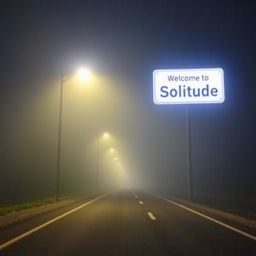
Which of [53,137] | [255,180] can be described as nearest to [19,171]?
[53,137]

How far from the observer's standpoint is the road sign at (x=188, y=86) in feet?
123

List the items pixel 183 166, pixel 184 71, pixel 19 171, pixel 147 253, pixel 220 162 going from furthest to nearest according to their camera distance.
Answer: pixel 183 166 → pixel 220 162 → pixel 19 171 → pixel 184 71 → pixel 147 253

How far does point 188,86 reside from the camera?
37.9 m

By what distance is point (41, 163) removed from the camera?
84062 millimetres

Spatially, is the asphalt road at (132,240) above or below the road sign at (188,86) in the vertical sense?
below

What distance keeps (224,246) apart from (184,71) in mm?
27116

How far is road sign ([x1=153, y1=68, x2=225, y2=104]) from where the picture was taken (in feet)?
123

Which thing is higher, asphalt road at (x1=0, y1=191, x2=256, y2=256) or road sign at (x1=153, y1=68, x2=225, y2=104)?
road sign at (x1=153, y1=68, x2=225, y2=104)

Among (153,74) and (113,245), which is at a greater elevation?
(153,74)

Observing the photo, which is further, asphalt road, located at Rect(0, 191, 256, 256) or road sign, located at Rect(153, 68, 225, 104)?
road sign, located at Rect(153, 68, 225, 104)

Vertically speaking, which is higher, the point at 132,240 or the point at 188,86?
the point at 188,86

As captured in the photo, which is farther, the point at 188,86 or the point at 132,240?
the point at 188,86

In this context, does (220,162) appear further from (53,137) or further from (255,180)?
(53,137)

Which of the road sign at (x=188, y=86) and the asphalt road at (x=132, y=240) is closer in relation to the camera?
the asphalt road at (x=132, y=240)
